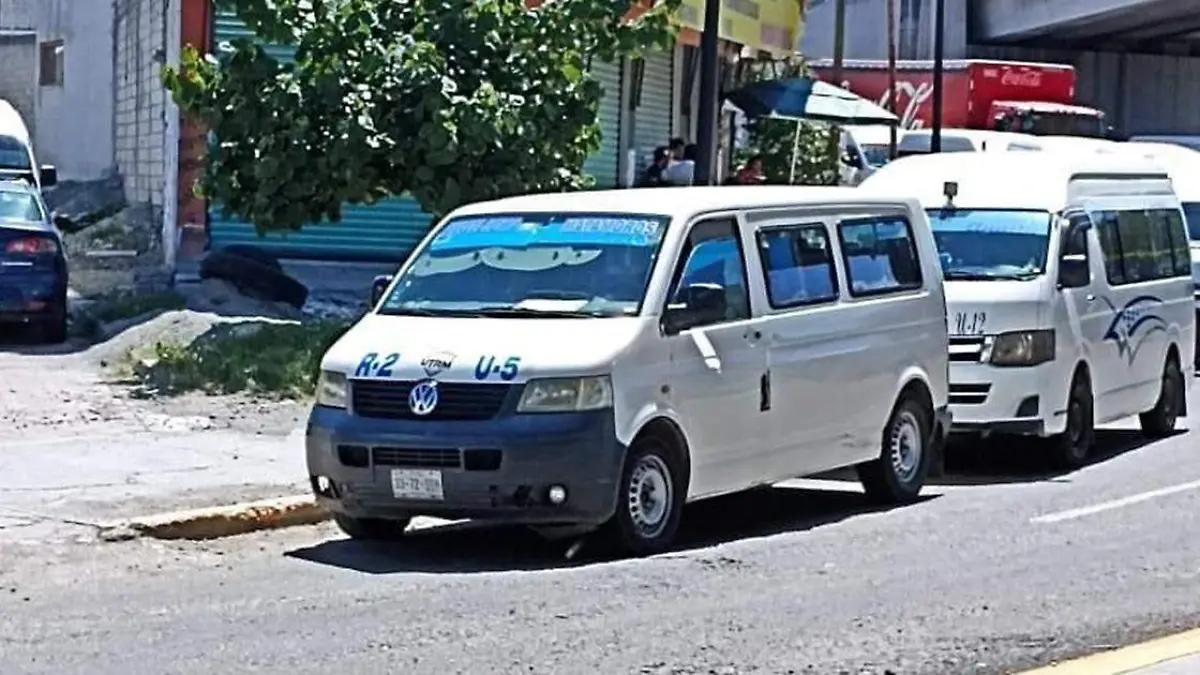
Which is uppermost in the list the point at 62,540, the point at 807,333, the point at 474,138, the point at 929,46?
the point at 929,46

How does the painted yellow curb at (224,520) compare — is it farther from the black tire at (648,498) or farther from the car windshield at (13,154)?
the car windshield at (13,154)

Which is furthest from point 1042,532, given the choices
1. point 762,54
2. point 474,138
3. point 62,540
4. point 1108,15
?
point 1108,15

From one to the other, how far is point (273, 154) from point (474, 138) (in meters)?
1.77

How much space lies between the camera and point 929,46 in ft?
217

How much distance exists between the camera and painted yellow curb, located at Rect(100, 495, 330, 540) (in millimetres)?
12266

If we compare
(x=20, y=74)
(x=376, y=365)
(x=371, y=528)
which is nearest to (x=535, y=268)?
(x=376, y=365)

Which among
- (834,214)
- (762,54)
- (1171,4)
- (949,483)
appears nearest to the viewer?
(834,214)

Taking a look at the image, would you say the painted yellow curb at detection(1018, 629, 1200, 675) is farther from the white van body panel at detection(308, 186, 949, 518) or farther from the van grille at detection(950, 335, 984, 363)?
the van grille at detection(950, 335, 984, 363)

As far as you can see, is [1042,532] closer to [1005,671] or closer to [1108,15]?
[1005,671]

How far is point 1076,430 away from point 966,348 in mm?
1315

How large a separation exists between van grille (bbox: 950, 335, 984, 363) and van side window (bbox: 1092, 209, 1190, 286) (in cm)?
197

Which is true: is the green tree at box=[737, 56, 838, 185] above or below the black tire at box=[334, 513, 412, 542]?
above

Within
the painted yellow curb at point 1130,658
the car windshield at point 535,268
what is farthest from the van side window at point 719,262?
the painted yellow curb at point 1130,658

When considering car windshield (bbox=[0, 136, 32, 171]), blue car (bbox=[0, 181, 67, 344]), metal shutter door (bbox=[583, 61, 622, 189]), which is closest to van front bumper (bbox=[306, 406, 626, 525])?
blue car (bbox=[0, 181, 67, 344])
